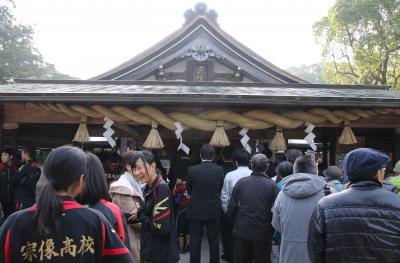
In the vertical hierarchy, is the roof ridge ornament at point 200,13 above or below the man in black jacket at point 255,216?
above

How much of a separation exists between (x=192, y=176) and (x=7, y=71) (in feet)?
72.9

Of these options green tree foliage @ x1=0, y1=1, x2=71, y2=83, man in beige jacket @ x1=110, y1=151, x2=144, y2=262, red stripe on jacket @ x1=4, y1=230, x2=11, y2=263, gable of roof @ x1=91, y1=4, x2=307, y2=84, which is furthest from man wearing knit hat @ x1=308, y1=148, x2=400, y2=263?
green tree foliage @ x1=0, y1=1, x2=71, y2=83

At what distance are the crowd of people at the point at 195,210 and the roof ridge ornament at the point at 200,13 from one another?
21.1 feet

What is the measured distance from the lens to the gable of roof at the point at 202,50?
34.1ft

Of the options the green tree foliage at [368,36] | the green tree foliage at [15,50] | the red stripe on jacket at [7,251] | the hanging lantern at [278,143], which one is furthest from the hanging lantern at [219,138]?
the green tree foliage at [15,50]

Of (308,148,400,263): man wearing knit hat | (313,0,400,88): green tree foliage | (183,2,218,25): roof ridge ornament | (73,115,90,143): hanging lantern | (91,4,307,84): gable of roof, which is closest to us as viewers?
(308,148,400,263): man wearing knit hat

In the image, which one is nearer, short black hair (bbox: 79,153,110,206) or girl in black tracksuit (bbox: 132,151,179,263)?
short black hair (bbox: 79,153,110,206)

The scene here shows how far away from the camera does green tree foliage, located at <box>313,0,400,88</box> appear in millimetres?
17109

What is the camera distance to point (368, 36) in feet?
59.1

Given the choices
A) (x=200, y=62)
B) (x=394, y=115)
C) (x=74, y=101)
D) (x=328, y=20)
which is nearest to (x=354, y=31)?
(x=328, y=20)

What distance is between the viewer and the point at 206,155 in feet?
16.5

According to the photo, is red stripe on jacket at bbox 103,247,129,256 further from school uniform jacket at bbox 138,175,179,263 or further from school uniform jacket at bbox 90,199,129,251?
school uniform jacket at bbox 138,175,179,263

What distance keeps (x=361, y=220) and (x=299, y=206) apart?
1199mm

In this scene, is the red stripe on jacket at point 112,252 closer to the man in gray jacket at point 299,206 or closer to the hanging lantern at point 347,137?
the man in gray jacket at point 299,206
